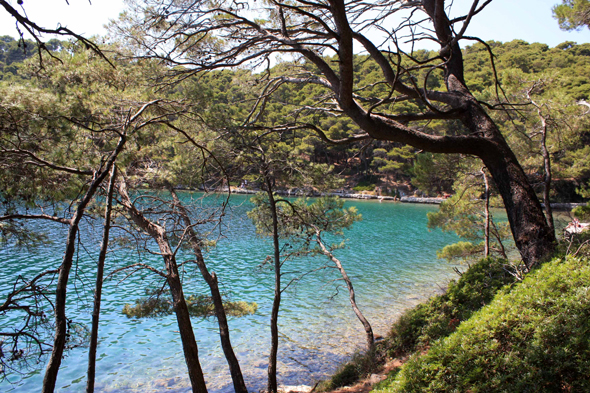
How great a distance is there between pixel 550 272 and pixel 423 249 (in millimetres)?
14171

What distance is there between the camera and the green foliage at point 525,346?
2152mm

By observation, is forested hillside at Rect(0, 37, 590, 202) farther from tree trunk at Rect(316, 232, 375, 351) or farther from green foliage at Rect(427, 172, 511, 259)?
tree trunk at Rect(316, 232, 375, 351)

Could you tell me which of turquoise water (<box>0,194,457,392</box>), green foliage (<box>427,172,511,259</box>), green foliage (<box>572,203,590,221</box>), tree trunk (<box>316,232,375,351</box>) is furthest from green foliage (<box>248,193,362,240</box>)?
green foliage (<box>572,203,590,221</box>)

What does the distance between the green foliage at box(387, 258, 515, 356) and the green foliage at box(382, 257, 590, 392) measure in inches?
51.1

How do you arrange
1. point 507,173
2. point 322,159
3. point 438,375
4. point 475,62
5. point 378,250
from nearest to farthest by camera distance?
point 438,375
point 507,173
point 378,250
point 322,159
point 475,62

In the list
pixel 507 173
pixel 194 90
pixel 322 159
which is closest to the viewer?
pixel 507 173

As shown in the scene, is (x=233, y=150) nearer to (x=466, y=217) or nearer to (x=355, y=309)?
(x=355, y=309)

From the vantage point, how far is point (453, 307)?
471 centimetres

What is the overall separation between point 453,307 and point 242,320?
552 centimetres

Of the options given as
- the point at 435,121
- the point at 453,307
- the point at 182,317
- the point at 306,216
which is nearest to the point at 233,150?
the point at 182,317

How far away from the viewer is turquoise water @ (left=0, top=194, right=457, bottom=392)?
244 inches

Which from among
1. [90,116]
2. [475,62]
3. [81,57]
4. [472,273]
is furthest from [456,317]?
[475,62]

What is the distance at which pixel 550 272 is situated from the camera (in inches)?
112

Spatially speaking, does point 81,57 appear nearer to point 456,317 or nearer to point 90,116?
point 90,116
